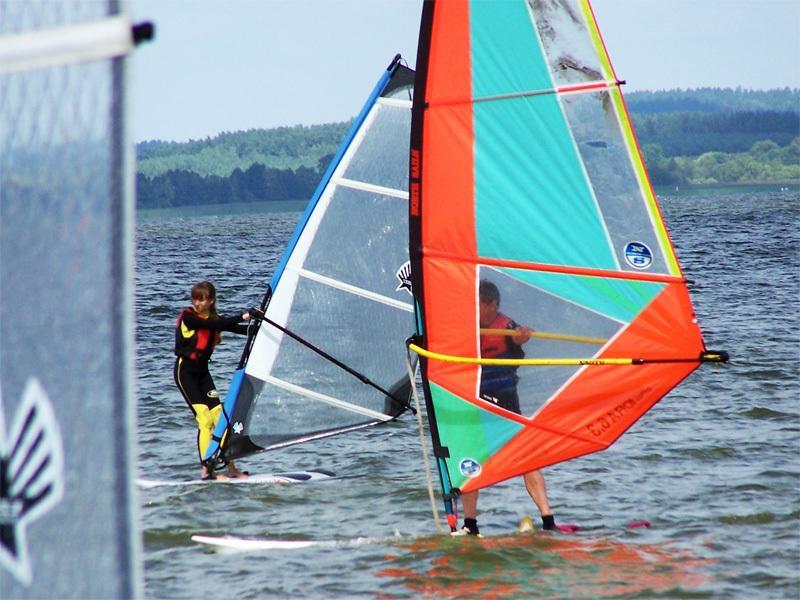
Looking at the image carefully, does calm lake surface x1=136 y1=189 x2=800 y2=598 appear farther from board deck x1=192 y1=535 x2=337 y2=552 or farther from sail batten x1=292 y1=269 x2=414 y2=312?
sail batten x1=292 y1=269 x2=414 y2=312

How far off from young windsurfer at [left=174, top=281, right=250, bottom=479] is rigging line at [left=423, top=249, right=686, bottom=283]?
2173 mm

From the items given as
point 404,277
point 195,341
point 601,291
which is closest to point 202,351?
point 195,341

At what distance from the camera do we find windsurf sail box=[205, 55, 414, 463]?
923 cm

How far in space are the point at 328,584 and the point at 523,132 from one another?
2910 millimetres

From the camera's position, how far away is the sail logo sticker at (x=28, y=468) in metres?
2.12

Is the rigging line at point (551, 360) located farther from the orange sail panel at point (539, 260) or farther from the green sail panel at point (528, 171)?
the green sail panel at point (528, 171)

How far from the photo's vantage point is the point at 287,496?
888cm

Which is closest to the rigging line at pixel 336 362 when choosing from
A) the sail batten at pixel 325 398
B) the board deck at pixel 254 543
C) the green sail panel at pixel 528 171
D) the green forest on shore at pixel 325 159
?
the sail batten at pixel 325 398

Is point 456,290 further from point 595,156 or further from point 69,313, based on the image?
point 69,313

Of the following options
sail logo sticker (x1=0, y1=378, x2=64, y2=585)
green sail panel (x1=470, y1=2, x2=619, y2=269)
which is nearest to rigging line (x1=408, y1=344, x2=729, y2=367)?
green sail panel (x1=470, y1=2, x2=619, y2=269)

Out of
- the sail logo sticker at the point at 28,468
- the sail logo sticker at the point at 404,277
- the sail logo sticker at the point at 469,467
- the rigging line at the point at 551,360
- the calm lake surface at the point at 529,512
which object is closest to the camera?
the sail logo sticker at the point at 28,468

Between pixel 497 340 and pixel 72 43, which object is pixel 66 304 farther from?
pixel 497 340

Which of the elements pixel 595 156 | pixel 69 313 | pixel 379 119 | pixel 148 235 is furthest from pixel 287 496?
pixel 148 235

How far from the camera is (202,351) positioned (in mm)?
8992
